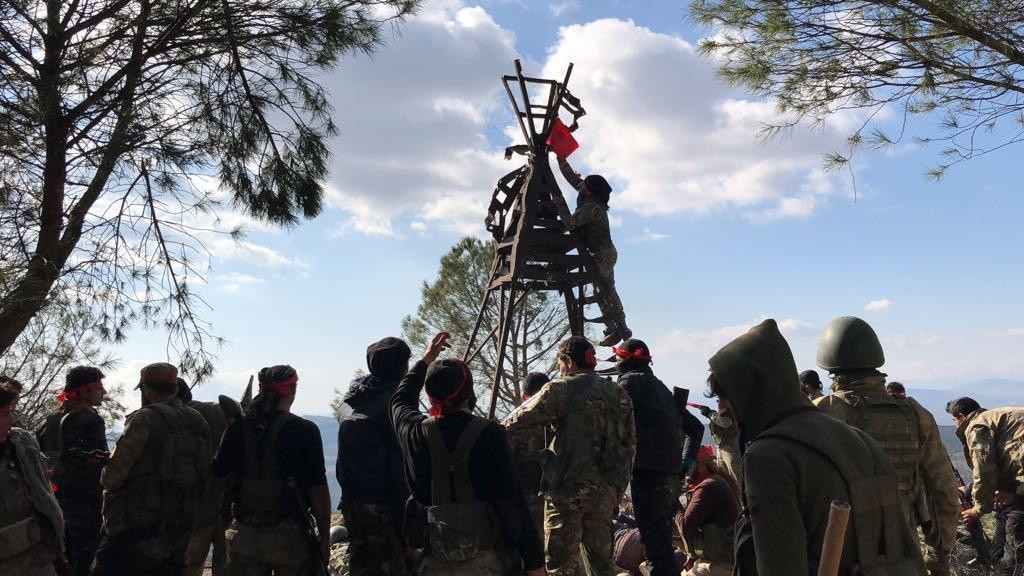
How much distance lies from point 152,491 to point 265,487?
2.66 ft

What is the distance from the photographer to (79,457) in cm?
548

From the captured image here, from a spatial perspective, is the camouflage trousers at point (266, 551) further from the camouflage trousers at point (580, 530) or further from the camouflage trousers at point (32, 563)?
the camouflage trousers at point (580, 530)

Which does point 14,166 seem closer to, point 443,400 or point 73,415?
point 73,415

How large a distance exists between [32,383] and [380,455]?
11.1 metres

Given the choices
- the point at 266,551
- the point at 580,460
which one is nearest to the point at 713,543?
the point at 580,460

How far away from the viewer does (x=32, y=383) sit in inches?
508

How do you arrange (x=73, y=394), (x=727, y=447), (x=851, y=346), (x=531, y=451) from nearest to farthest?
1. (x=851, y=346)
2. (x=73, y=394)
3. (x=531, y=451)
4. (x=727, y=447)

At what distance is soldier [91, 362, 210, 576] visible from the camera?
4484 millimetres

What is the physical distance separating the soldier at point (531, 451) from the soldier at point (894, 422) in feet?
6.16

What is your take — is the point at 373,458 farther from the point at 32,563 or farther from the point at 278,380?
the point at 32,563

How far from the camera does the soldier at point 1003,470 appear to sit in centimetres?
640

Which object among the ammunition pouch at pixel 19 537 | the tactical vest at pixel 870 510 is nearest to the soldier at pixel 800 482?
the tactical vest at pixel 870 510

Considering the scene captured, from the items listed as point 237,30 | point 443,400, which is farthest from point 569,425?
→ point 237,30

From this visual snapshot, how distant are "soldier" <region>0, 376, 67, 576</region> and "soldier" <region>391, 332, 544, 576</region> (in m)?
2.19
